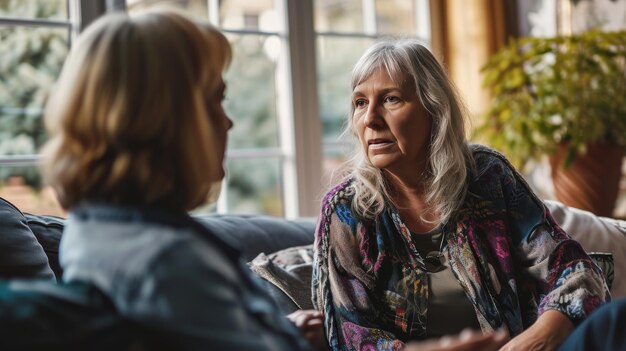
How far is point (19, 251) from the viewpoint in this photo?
1691 mm

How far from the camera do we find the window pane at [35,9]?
9.45ft

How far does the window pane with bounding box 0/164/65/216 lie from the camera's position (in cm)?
289

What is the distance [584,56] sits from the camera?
11.5 ft

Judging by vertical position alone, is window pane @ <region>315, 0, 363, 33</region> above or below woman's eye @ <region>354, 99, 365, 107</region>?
above

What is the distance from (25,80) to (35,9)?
0.84ft

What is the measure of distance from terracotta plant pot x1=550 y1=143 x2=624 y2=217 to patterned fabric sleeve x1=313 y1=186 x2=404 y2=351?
179 centimetres

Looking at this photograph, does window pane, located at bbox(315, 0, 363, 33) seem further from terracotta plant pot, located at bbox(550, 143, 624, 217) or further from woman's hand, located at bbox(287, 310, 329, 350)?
woman's hand, located at bbox(287, 310, 329, 350)

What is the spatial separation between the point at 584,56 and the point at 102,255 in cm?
303

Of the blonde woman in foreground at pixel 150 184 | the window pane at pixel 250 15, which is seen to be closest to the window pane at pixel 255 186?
the window pane at pixel 250 15

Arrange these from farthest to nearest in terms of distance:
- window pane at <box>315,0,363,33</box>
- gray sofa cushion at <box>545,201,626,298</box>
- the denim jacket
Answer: window pane at <box>315,0,363,33</box>, gray sofa cushion at <box>545,201,626,298</box>, the denim jacket

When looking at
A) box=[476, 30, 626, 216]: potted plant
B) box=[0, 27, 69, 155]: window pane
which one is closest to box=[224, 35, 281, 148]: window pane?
box=[0, 27, 69, 155]: window pane

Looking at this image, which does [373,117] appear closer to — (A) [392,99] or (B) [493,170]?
(A) [392,99]

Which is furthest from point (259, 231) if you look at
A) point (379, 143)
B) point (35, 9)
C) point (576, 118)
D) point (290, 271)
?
point (576, 118)

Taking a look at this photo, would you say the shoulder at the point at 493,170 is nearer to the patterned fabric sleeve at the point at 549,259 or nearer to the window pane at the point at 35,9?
the patterned fabric sleeve at the point at 549,259
